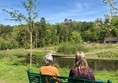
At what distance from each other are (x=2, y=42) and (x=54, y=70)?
2419 inches

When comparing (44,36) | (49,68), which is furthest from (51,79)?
(44,36)

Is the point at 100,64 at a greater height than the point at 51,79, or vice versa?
the point at 51,79

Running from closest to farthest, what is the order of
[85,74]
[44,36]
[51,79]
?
[85,74] → [51,79] → [44,36]

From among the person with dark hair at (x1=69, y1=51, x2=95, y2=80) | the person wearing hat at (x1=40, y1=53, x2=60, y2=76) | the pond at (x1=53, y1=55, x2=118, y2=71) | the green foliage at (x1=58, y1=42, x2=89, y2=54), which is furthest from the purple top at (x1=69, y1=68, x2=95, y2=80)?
the green foliage at (x1=58, y1=42, x2=89, y2=54)

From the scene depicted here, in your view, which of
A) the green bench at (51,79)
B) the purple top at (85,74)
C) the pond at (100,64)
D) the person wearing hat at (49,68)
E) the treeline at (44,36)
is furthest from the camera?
the treeline at (44,36)

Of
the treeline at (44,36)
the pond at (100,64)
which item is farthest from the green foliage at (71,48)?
the pond at (100,64)

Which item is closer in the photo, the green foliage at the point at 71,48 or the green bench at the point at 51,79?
the green bench at the point at 51,79

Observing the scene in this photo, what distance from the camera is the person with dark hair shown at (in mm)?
4875

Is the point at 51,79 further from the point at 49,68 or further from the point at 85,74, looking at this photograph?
the point at 85,74

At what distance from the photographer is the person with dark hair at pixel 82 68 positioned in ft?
16.0

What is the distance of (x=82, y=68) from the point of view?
4961 millimetres

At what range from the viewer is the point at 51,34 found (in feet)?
234

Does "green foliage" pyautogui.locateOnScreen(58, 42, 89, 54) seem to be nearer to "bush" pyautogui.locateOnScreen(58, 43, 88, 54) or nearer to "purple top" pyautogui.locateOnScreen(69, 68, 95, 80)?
"bush" pyautogui.locateOnScreen(58, 43, 88, 54)

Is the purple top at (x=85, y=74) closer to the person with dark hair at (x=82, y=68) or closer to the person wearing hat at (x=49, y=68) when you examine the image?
the person with dark hair at (x=82, y=68)
